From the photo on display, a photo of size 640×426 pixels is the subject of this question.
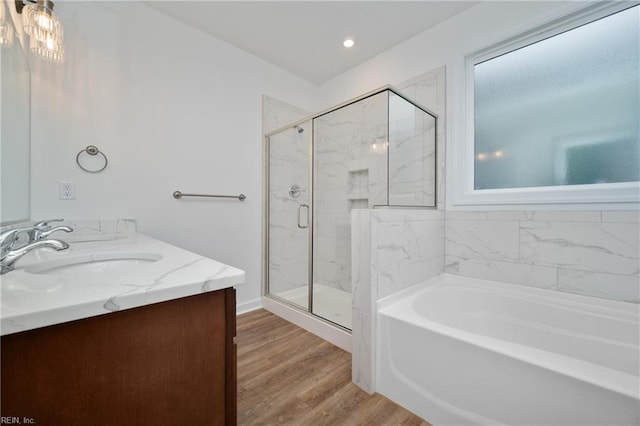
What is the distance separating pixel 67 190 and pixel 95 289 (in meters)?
1.47

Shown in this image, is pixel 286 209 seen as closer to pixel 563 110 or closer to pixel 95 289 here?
pixel 95 289

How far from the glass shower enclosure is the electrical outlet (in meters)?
1.40

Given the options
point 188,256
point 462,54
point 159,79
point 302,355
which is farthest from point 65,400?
point 462,54

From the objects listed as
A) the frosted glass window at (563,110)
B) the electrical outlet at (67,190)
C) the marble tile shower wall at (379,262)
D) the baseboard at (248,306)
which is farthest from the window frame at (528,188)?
the electrical outlet at (67,190)

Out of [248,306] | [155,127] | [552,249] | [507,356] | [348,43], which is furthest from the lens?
[248,306]

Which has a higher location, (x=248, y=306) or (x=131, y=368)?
(x=131, y=368)

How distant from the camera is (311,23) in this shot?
206 cm

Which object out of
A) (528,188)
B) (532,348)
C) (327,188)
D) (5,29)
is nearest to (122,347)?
(532,348)

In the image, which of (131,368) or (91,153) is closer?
(131,368)

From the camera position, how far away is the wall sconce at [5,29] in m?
1.08

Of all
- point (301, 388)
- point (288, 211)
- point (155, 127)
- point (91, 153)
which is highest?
point (155, 127)

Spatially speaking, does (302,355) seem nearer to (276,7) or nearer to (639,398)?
(639,398)

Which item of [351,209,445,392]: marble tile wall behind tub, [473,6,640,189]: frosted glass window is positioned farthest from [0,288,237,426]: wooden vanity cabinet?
[473,6,640,189]: frosted glass window

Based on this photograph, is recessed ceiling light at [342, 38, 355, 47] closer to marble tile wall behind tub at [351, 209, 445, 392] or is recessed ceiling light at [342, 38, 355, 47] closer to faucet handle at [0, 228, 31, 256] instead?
marble tile wall behind tub at [351, 209, 445, 392]
